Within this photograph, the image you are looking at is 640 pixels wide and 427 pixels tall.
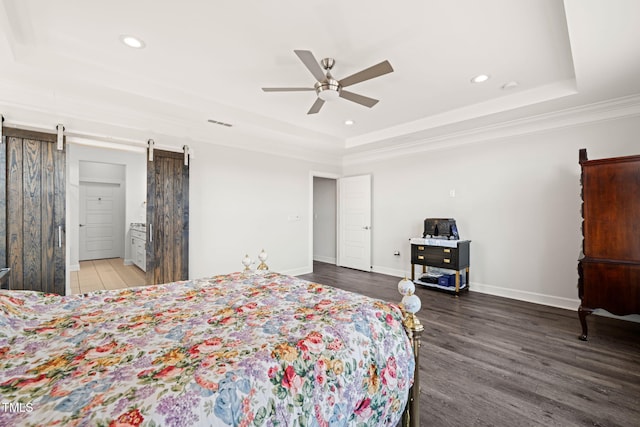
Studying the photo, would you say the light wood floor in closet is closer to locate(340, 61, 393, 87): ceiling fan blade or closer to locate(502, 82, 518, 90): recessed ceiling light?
locate(340, 61, 393, 87): ceiling fan blade

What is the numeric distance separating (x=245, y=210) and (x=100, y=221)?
14.7ft

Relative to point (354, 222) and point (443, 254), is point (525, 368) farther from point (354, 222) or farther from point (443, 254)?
point (354, 222)

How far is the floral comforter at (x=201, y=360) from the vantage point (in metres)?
0.84

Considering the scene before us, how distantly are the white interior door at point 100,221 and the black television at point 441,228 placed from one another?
6982 millimetres

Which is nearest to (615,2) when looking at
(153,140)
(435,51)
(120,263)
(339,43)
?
(435,51)

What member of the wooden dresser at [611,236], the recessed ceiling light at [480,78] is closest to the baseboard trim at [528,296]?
the wooden dresser at [611,236]

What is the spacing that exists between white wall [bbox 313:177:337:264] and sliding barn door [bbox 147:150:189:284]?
3.53 metres

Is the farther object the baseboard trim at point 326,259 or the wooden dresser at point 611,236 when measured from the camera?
the baseboard trim at point 326,259

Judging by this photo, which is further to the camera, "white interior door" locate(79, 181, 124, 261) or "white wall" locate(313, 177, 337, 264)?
"white wall" locate(313, 177, 337, 264)

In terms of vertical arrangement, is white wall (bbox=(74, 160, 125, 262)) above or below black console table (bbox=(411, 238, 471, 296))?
above

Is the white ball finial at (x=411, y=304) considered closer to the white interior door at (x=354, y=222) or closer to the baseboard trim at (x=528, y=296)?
the baseboard trim at (x=528, y=296)

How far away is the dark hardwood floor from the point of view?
70.5 inches

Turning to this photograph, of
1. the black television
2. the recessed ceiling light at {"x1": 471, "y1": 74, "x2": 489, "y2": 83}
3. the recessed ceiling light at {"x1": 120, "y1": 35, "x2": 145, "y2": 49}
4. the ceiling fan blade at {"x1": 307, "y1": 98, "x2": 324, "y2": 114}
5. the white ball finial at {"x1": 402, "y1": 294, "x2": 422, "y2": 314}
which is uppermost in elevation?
the recessed ceiling light at {"x1": 120, "y1": 35, "x2": 145, "y2": 49}

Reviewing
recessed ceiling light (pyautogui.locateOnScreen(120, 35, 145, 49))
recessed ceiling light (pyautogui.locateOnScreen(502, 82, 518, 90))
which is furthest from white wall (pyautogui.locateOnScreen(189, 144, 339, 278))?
recessed ceiling light (pyautogui.locateOnScreen(502, 82, 518, 90))
